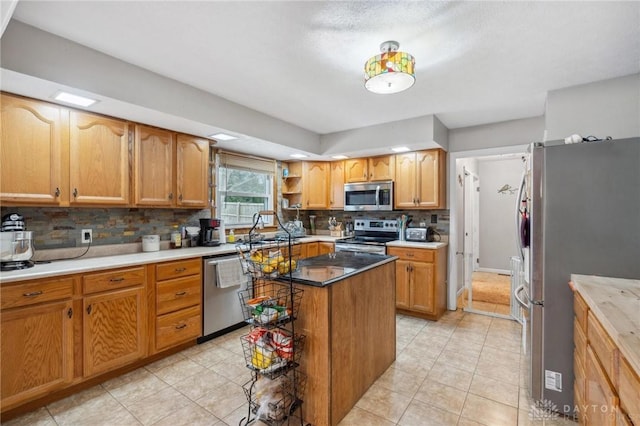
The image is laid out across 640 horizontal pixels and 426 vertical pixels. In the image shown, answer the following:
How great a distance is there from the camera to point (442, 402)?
2.04 meters

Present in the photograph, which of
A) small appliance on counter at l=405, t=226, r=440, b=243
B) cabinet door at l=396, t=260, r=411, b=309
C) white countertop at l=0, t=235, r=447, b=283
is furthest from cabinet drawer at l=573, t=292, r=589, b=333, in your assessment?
white countertop at l=0, t=235, r=447, b=283

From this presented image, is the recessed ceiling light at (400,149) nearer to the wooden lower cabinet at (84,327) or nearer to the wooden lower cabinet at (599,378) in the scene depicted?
the wooden lower cabinet at (599,378)

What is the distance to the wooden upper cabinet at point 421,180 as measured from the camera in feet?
12.5

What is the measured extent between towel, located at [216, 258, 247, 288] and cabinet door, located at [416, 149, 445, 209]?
2.48 metres

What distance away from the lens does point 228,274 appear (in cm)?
305

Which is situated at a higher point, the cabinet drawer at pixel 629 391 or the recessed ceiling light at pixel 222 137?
the recessed ceiling light at pixel 222 137

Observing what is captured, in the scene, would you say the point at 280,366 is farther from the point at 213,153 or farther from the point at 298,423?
the point at 213,153

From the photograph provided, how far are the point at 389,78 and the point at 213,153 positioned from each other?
8.46 ft

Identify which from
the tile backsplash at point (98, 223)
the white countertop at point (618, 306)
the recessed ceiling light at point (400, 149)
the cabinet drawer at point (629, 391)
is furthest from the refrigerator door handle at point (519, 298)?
the tile backsplash at point (98, 223)

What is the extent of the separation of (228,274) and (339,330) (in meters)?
1.64

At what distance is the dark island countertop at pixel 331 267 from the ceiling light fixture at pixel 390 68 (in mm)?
1309

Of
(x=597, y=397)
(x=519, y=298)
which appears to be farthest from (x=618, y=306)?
(x=519, y=298)

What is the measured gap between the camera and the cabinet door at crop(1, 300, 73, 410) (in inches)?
71.9

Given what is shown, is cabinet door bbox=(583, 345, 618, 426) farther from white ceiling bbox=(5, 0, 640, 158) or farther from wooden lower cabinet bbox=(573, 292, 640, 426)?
white ceiling bbox=(5, 0, 640, 158)
